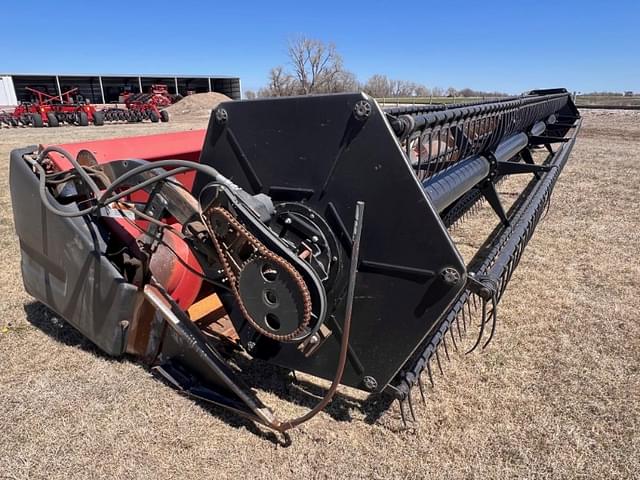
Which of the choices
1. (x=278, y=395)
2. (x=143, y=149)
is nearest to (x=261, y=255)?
(x=278, y=395)

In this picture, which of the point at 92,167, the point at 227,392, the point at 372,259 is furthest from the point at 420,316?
the point at 92,167

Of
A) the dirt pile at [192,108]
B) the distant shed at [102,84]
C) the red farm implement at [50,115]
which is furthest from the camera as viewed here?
the distant shed at [102,84]

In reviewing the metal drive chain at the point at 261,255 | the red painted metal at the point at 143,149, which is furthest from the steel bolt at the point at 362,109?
the red painted metal at the point at 143,149

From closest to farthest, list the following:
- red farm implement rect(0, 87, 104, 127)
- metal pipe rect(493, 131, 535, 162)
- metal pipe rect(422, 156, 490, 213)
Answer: metal pipe rect(422, 156, 490, 213)
metal pipe rect(493, 131, 535, 162)
red farm implement rect(0, 87, 104, 127)

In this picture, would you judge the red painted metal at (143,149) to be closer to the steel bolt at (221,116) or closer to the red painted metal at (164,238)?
the red painted metal at (164,238)

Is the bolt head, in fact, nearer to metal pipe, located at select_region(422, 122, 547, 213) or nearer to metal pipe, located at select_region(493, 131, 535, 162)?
metal pipe, located at select_region(422, 122, 547, 213)

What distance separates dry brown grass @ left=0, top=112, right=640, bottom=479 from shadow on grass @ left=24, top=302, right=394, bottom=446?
1 centimetres

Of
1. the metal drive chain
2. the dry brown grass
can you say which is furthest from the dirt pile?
the metal drive chain

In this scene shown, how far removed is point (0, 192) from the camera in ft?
23.4

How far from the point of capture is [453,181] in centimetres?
289

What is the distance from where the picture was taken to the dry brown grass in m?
2.00

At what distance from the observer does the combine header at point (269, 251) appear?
1723 mm

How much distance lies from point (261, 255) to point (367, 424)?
1055 mm

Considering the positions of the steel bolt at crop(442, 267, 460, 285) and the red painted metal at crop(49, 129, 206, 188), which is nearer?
the steel bolt at crop(442, 267, 460, 285)
